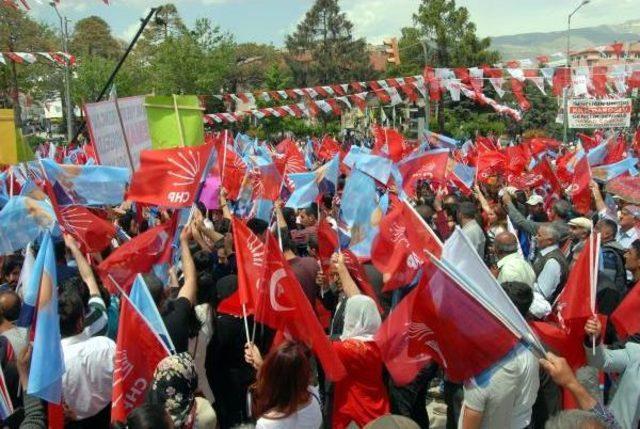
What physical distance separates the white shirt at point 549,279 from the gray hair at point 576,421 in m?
3.29

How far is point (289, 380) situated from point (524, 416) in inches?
49.4

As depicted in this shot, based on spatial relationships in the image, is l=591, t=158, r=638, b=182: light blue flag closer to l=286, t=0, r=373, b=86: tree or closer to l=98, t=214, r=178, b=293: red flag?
l=98, t=214, r=178, b=293: red flag

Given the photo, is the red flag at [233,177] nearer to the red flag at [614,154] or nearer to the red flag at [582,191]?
the red flag at [582,191]

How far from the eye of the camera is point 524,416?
369 cm

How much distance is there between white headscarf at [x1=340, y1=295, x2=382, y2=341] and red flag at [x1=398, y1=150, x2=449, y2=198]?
17.9ft

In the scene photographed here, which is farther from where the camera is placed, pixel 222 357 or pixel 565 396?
pixel 222 357

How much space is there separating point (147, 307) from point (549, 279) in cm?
333

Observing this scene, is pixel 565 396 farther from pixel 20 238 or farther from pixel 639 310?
pixel 20 238

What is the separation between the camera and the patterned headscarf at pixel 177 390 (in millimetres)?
3170

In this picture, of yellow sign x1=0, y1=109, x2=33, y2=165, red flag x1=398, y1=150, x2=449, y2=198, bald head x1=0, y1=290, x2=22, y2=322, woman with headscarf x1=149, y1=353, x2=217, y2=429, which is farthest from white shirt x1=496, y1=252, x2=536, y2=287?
yellow sign x1=0, y1=109, x2=33, y2=165

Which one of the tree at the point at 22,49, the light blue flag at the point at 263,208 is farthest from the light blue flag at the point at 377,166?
the tree at the point at 22,49

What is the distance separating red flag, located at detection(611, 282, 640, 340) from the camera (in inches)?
163

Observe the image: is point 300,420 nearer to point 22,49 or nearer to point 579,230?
point 579,230

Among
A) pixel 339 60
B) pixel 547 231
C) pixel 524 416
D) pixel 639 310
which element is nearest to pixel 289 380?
pixel 524 416
